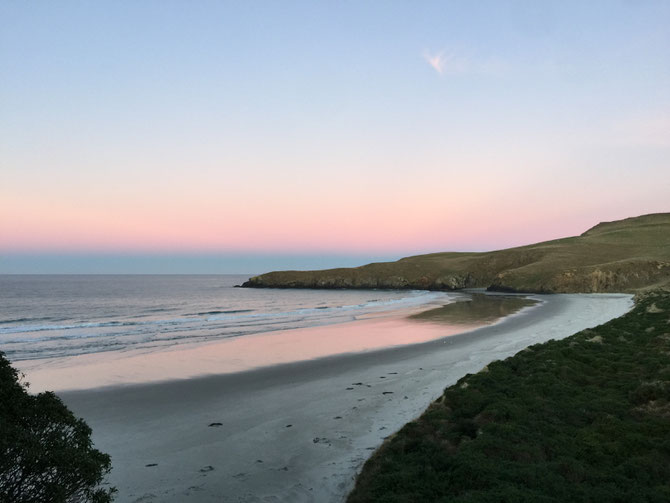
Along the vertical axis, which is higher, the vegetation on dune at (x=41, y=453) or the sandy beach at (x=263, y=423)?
the vegetation on dune at (x=41, y=453)

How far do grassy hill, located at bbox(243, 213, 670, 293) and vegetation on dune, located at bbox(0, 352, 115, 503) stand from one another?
62055 mm

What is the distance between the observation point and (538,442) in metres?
8.11

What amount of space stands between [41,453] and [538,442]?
8147 mm

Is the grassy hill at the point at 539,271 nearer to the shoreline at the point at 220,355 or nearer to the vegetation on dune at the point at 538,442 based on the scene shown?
the shoreline at the point at 220,355

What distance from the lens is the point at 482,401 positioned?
34.9 feet

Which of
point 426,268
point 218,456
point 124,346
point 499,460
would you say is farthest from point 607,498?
point 426,268

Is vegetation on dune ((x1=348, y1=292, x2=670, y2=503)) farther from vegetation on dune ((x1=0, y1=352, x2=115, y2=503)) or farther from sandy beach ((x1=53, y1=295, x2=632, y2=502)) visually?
vegetation on dune ((x1=0, y1=352, x2=115, y2=503))

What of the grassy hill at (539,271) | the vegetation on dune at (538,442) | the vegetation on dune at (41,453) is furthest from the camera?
the grassy hill at (539,271)

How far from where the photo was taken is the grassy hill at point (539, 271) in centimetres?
7562

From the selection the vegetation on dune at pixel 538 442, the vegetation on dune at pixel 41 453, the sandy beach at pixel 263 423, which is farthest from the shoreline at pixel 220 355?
the vegetation on dune at pixel 41 453

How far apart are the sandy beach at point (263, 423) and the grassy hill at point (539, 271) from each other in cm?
5088

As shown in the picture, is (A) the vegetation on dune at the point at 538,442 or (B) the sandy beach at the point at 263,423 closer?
(A) the vegetation on dune at the point at 538,442

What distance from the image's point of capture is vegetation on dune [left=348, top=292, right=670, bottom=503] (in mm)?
6582

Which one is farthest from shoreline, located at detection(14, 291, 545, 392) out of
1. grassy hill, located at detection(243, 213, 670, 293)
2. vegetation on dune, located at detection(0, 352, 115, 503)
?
grassy hill, located at detection(243, 213, 670, 293)
